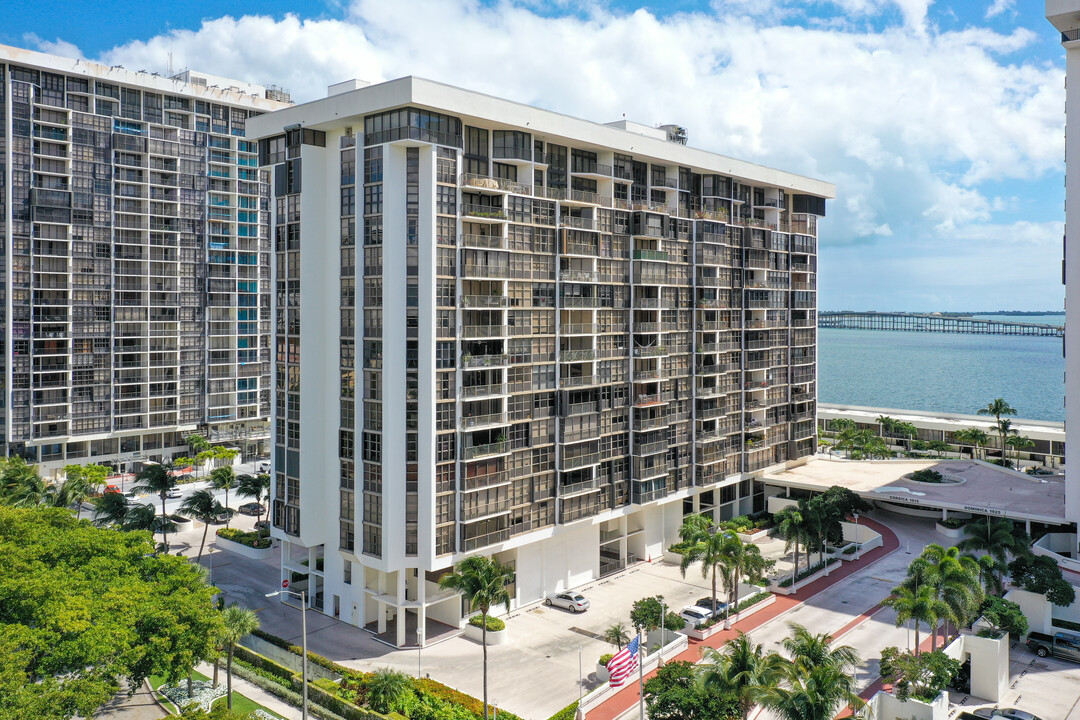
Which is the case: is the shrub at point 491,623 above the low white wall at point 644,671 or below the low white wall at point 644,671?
above

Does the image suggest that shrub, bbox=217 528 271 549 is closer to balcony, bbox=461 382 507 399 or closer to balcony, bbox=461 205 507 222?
balcony, bbox=461 382 507 399

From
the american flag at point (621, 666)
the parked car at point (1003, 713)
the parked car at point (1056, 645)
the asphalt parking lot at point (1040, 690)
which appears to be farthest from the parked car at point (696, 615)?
A: the parked car at point (1056, 645)

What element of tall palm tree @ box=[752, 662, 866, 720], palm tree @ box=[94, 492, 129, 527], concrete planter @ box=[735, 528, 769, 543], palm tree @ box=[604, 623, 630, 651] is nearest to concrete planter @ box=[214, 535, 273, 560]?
palm tree @ box=[94, 492, 129, 527]

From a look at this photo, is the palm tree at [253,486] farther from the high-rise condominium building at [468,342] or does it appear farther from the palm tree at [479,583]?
the palm tree at [479,583]

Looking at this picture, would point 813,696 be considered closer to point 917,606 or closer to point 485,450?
point 917,606

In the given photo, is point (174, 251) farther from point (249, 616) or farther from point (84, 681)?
point (84, 681)

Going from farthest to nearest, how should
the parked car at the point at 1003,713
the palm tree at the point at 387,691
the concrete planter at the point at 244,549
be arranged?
the concrete planter at the point at 244,549
the palm tree at the point at 387,691
the parked car at the point at 1003,713
